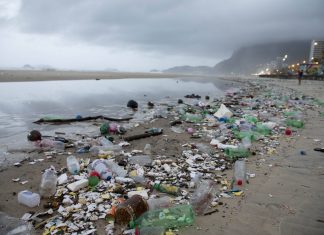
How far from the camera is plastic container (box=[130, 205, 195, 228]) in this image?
2.80 m

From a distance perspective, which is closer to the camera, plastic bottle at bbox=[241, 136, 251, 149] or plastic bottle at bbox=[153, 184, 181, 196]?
plastic bottle at bbox=[153, 184, 181, 196]

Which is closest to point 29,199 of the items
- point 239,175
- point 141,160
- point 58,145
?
point 141,160

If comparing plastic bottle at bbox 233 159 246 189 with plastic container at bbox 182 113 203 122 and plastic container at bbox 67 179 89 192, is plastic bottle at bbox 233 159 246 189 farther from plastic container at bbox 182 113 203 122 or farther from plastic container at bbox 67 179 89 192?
plastic container at bbox 182 113 203 122

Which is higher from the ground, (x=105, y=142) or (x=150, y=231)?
(x=105, y=142)

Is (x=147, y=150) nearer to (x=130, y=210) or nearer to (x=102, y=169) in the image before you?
(x=102, y=169)

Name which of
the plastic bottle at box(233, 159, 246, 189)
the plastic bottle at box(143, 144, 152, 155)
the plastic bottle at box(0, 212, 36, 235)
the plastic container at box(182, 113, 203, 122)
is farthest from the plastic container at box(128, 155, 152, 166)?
the plastic container at box(182, 113, 203, 122)

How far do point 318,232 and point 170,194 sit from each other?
1707mm

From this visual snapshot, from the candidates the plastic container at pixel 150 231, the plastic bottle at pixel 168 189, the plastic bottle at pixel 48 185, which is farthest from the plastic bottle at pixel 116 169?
the plastic container at pixel 150 231

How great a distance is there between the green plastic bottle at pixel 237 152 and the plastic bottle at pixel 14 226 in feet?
11.5

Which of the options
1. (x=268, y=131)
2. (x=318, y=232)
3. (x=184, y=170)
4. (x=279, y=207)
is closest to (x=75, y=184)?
(x=184, y=170)

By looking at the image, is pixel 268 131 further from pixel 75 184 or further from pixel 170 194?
pixel 75 184

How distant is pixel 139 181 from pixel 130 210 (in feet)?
3.28

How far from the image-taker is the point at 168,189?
11.6 feet

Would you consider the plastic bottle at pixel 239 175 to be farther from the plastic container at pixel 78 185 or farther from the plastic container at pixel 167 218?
the plastic container at pixel 78 185
